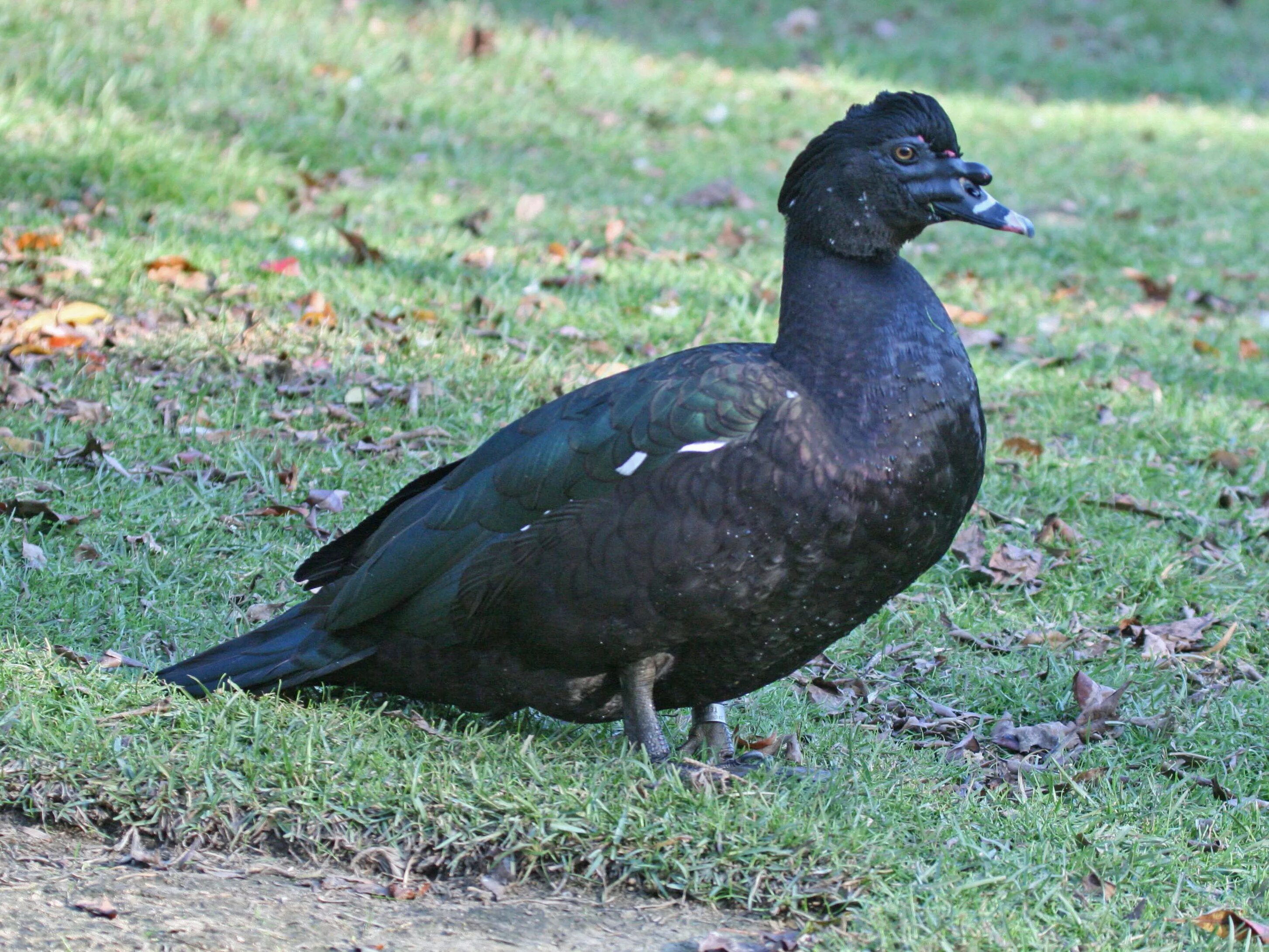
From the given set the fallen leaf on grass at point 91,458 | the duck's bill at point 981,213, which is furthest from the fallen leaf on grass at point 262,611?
the duck's bill at point 981,213

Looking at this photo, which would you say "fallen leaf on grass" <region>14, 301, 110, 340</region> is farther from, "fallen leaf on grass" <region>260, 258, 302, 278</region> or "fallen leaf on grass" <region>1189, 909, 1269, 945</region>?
"fallen leaf on grass" <region>1189, 909, 1269, 945</region>

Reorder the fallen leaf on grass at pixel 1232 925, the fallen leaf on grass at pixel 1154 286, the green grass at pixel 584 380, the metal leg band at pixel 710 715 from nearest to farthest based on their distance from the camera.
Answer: the fallen leaf on grass at pixel 1232 925 → the green grass at pixel 584 380 → the metal leg band at pixel 710 715 → the fallen leaf on grass at pixel 1154 286

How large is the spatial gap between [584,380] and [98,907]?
3.27 m

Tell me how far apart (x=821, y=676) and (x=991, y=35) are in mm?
10700

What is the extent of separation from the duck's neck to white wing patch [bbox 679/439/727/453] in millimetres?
244

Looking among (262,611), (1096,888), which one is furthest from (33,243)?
(1096,888)

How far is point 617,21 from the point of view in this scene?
40.6 ft

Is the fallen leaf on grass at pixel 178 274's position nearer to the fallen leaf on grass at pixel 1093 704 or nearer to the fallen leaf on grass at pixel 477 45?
the fallen leaf on grass at pixel 1093 704

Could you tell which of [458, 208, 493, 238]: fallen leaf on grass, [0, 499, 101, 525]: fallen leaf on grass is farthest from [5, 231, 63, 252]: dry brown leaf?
[0, 499, 101, 525]: fallen leaf on grass

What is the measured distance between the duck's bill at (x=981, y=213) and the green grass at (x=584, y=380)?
4.30 feet

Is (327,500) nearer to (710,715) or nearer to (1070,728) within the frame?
(710,715)

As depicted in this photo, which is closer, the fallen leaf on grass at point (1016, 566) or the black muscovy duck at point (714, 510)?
the black muscovy duck at point (714, 510)

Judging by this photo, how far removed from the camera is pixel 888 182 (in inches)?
135

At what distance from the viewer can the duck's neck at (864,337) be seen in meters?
3.24
